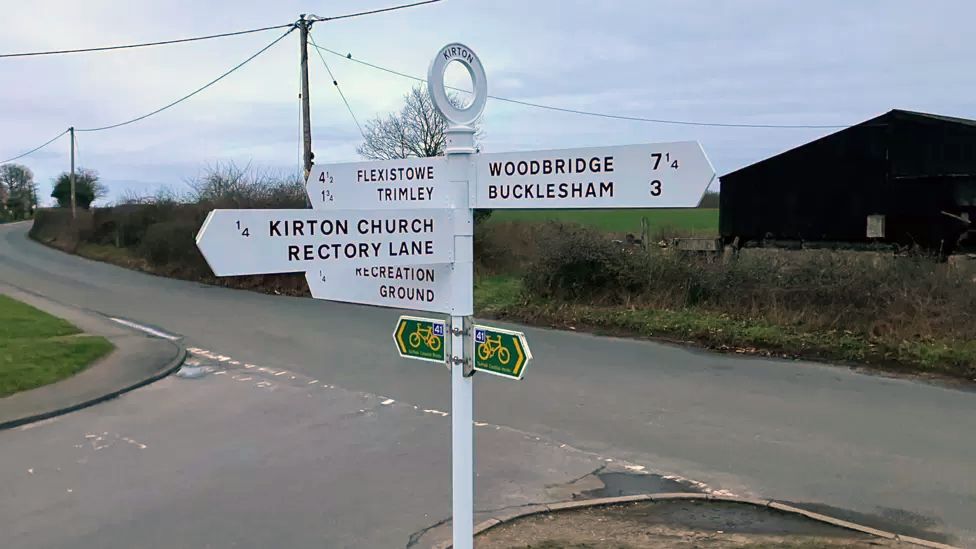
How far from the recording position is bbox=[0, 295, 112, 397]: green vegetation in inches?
386

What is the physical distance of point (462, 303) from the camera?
10.4 ft

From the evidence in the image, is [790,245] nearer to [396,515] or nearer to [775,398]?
[775,398]

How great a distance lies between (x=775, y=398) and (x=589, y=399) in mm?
2084

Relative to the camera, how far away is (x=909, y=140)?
14.4 meters

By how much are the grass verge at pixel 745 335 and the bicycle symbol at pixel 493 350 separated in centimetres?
870

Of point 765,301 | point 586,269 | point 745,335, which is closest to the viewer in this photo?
point 745,335

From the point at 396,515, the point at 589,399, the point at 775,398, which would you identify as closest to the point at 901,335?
the point at 775,398

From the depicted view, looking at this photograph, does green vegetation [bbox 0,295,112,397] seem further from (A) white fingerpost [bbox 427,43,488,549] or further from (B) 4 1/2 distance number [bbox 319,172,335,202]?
(A) white fingerpost [bbox 427,43,488,549]

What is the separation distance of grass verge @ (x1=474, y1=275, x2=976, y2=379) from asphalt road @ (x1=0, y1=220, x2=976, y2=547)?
65 centimetres

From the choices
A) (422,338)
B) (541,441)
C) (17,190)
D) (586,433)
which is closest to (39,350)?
(541,441)

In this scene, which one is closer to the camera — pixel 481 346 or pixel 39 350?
pixel 481 346

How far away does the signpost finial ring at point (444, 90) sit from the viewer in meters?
3.01

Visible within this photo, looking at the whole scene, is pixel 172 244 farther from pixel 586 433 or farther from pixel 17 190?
pixel 17 190

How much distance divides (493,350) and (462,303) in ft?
0.76
